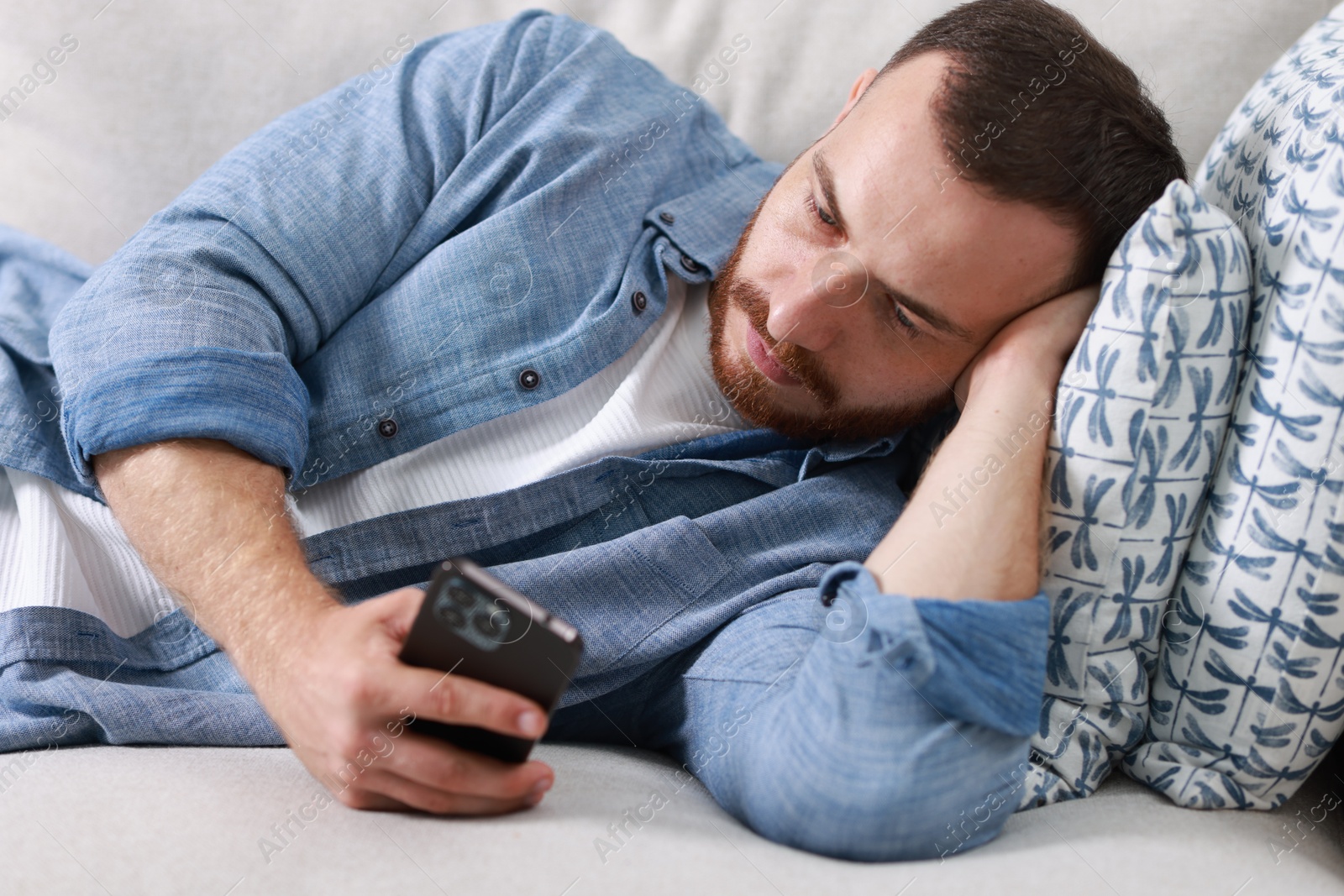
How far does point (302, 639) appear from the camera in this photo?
0.69 meters

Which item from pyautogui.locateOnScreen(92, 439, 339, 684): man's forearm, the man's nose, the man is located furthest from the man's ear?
pyautogui.locateOnScreen(92, 439, 339, 684): man's forearm

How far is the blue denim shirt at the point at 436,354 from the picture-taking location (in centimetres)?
83

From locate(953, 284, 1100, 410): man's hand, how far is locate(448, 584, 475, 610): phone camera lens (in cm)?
52

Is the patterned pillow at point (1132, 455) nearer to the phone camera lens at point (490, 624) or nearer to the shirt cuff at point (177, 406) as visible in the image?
the phone camera lens at point (490, 624)

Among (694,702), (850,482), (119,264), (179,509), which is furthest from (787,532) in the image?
(119,264)

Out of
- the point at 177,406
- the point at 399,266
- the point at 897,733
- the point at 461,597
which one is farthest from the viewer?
the point at 399,266

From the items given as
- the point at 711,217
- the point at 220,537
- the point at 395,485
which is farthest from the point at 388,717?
the point at 711,217

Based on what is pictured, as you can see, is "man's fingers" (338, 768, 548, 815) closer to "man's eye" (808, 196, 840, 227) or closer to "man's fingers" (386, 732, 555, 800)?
"man's fingers" (386, 732, 555, 800)

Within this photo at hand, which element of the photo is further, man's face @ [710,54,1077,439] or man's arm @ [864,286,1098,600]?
man's face @ [710,54,1077,439]

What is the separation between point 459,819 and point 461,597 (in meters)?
0.19

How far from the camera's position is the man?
0.71 meters

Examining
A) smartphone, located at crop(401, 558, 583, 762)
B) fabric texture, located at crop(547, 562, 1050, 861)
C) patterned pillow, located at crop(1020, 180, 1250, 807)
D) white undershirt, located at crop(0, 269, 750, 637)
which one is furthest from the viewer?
white undershirt, located at crop(0, 269, 750, 637)

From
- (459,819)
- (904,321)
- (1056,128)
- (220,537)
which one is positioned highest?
(1056,128)

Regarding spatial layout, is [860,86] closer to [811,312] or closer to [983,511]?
[811,312]
